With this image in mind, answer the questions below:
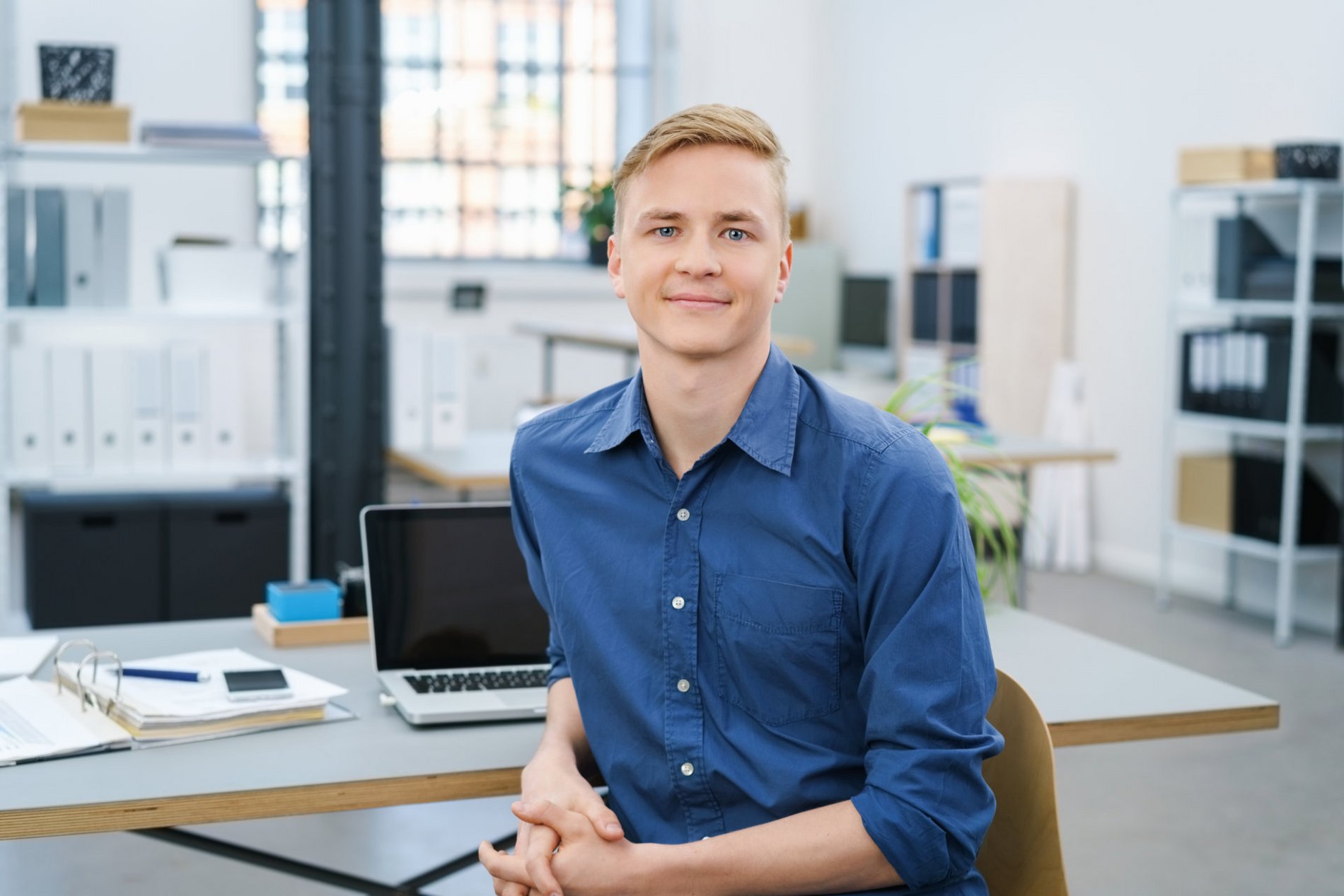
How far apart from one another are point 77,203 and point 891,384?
4.61m

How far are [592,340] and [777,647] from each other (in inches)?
204

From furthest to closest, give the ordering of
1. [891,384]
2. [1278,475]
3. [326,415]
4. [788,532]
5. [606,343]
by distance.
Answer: [891,384] → [606,343] → [1278,475] → [326,415] → [788,532]

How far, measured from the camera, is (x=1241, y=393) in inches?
204

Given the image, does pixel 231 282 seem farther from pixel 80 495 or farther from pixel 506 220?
pixel 506 220

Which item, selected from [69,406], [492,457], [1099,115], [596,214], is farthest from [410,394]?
[596,214]

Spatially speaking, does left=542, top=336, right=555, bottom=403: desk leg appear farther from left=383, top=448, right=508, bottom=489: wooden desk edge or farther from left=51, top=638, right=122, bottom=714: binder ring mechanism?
left=51, top=638, right=122, bottom=714: binder ring mechanism

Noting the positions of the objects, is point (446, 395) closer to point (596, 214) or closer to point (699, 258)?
point (699, 258)

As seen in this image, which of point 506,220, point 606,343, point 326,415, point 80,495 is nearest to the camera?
point 326,415

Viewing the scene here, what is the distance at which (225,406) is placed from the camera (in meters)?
4.40

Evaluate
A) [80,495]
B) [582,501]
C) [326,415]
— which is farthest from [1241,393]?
[582,501]

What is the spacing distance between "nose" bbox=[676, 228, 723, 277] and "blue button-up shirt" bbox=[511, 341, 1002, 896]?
13 centimetres

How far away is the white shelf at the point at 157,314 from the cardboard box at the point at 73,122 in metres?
0.47

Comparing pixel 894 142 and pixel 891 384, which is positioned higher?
pixel 894 142

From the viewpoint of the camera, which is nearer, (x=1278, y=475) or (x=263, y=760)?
(x=263, y=760)
